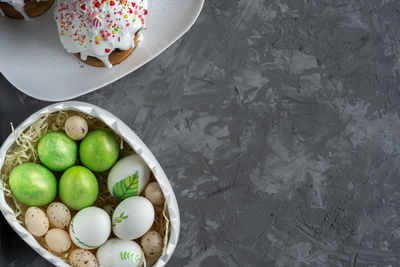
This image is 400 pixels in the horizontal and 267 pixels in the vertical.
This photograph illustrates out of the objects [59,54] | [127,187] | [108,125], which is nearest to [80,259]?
[127,187]

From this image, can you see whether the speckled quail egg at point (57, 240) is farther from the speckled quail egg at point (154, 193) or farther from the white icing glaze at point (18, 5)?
the white icing glaze at point (18, 5)

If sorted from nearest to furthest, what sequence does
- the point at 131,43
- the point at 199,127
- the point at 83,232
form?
the point at 83,232
the point at 131,43
the point at 199,127

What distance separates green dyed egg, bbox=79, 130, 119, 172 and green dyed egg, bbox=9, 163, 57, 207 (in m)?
0.09

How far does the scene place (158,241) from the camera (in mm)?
1098

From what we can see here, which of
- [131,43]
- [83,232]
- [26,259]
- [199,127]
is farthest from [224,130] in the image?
[26,259]

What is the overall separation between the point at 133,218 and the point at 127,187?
2.7 inches

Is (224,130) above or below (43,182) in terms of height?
below

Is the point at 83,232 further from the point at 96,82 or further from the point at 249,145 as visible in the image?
the point at 249,145

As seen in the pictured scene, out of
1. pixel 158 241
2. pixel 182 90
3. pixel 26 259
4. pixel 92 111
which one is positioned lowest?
pixel 26 259

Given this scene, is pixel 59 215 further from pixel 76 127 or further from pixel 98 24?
pixel 98 24

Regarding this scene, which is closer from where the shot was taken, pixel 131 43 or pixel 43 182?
pixel 43 182

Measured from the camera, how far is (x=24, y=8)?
116 cm

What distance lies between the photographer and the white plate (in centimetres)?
119

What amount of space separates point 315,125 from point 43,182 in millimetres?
679
